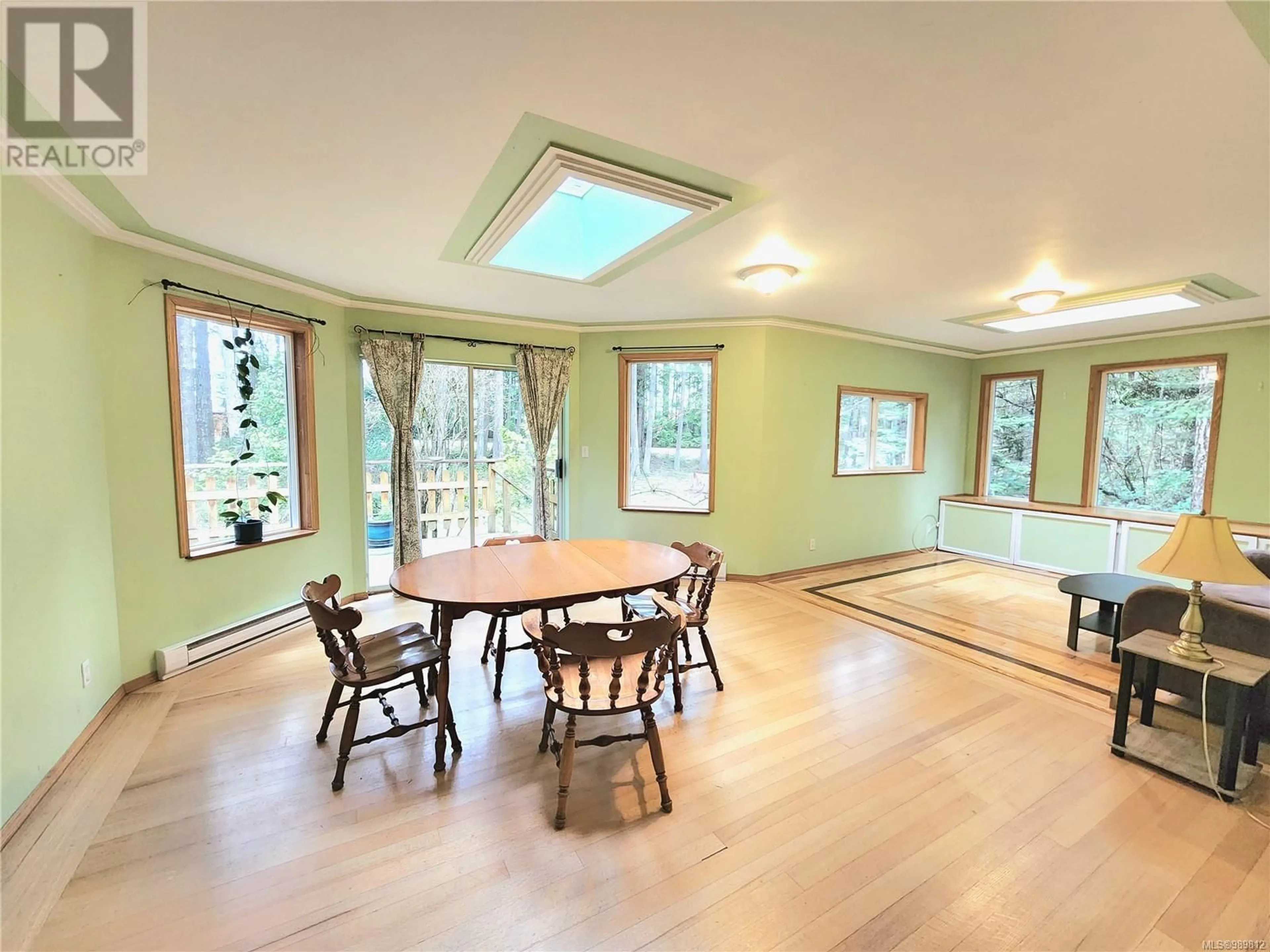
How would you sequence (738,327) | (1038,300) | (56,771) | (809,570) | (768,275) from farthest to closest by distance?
(809,570), (738,327), (1038,300), (768,275), (56,771)

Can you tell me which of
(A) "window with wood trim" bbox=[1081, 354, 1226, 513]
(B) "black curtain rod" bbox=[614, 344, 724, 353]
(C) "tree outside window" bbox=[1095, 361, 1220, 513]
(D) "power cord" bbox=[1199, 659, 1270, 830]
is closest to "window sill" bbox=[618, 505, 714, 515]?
(B) "black curtain rod" bbox=[614, 344, 724, 353]

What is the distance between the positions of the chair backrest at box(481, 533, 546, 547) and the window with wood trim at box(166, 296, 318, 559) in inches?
62.5

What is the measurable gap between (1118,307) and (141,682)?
23.1 ft

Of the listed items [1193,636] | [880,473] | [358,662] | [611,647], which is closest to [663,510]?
[880,473]

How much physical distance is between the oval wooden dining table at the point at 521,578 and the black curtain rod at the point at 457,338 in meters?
2.18

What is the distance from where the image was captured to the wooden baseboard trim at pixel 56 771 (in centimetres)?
176

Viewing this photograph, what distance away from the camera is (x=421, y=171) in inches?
80.7

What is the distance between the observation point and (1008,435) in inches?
241

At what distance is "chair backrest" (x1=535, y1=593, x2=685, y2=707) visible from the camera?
1820 millimetres

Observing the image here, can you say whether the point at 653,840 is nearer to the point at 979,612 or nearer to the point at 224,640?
the point at 224,640

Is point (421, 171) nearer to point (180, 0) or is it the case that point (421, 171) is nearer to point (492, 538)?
point (180, 0)

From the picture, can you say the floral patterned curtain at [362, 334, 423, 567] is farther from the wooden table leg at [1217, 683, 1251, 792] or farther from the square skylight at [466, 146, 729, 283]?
the wooden table leg at [1217, 683, 1251, 792]

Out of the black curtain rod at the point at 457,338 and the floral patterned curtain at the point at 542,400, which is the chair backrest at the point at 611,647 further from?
the black curtain rod at the point at 457,338

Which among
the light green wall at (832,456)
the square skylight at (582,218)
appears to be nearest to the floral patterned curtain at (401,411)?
the square skylight at (582,218)
